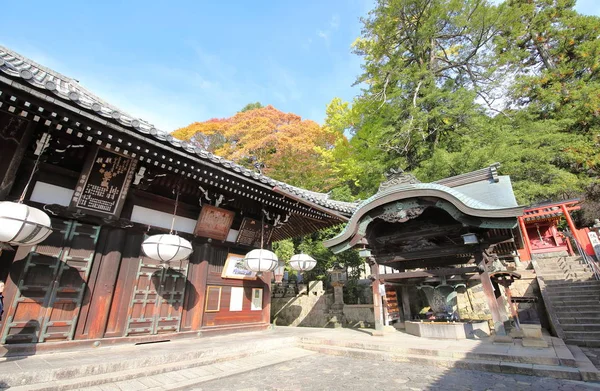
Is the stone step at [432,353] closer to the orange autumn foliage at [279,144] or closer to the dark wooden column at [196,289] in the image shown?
the dark wooden column at [196,289]

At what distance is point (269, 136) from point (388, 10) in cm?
1424

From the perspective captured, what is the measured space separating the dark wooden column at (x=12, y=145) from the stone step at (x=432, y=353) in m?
7.90

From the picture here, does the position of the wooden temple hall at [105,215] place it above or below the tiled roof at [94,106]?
below

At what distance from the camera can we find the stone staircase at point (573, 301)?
9023 mm

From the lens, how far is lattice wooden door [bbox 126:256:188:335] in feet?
20.7

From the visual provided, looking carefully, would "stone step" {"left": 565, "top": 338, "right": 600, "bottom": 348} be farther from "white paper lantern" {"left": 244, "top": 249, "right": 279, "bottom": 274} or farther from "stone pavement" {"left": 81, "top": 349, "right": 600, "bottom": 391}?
"white paper lantern" {"left": 244, "top": 249, "right": 279, "bottom": 274}

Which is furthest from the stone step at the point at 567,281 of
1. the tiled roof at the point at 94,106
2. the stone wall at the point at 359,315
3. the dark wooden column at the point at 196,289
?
the dark wooden column at the point at 196,289

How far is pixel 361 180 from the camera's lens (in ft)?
66.4

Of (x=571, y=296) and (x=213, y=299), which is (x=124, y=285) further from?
(x=571, y=296)

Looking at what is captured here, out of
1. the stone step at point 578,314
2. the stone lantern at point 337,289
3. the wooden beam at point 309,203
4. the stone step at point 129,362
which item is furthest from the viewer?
the stone lantern at point 337,289

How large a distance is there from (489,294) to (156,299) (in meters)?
8.74

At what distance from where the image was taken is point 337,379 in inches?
184

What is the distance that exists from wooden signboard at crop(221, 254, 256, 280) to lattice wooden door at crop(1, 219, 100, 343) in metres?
3.62

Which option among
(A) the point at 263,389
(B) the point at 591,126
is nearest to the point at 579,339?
(A) the point at 263,389
